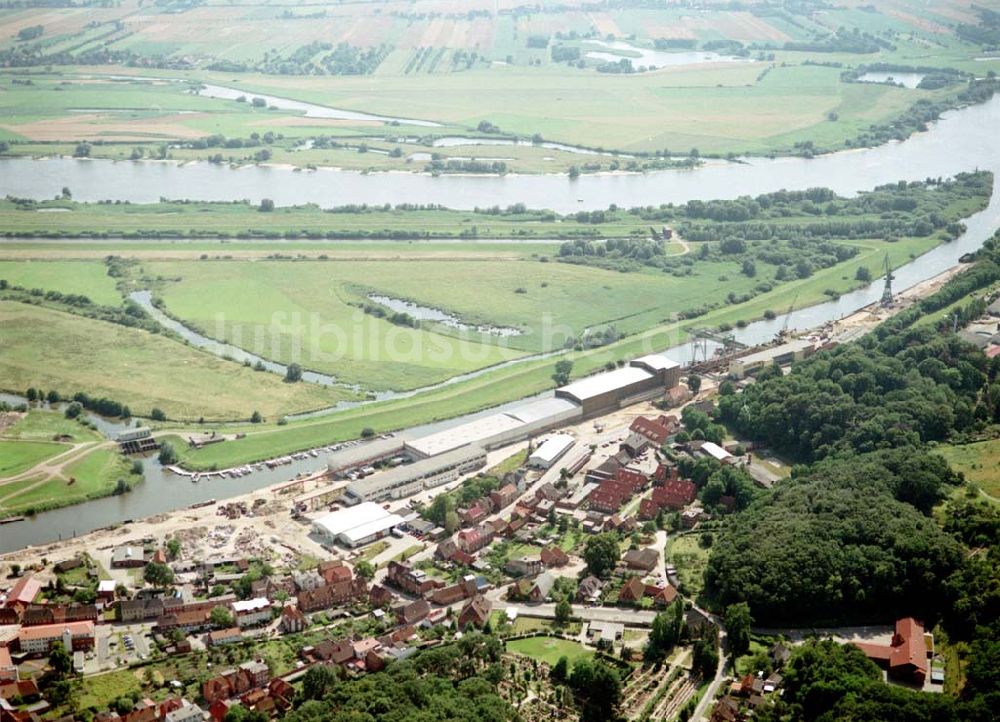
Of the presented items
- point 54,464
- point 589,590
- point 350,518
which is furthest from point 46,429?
point 589,590

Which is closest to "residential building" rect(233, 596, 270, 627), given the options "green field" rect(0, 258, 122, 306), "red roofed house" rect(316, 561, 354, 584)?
"red roofed house" rect(316, 561, 354, 584)

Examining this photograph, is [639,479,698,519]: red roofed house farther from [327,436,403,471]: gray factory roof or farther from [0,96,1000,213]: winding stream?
[0,96,1000,213]: winding stream

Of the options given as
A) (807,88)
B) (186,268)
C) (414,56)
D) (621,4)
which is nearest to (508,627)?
(186,268)

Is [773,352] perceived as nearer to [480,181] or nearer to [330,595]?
[330,595]

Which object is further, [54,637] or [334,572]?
[334,572]

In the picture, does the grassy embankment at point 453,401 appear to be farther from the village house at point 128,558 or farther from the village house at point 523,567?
the village house at point 523,567
